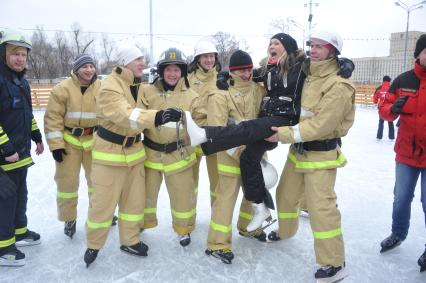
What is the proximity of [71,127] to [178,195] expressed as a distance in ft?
4.49

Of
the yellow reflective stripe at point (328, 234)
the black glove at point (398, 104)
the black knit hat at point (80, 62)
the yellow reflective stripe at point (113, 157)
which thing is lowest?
the yellow reflective stripe at point (328, 234)

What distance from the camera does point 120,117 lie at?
2789 millimetres

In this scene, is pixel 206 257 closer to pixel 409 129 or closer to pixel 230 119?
pixel 230 119

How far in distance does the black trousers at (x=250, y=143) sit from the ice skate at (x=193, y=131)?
49 millimetres

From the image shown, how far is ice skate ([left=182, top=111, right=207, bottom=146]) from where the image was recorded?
8.96ft

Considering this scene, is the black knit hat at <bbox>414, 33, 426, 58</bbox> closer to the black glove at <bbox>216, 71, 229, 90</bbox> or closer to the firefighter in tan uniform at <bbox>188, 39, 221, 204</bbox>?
the black glove at <bbox>216, 71, 229, 90</bbox>

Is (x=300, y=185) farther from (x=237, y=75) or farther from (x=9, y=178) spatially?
(x=9, y=178)

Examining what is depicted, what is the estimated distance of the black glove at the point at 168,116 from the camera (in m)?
2.65

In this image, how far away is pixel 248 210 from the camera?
369 centimetres

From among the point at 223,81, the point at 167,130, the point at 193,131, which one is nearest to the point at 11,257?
the point at 167,130

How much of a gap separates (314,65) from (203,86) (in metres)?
1.60

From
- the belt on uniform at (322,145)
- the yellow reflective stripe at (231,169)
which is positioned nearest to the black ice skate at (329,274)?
the belt on uniform at (322,145)

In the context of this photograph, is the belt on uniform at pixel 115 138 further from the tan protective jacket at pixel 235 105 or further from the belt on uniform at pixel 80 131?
the tan protective jacket at pixel 235 105

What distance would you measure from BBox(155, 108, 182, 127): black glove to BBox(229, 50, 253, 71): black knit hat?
0.74 meters
